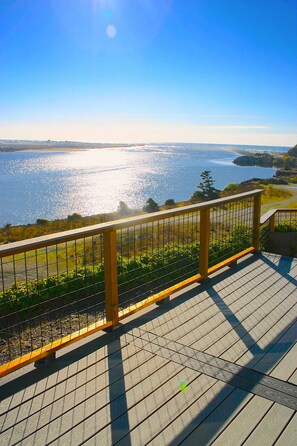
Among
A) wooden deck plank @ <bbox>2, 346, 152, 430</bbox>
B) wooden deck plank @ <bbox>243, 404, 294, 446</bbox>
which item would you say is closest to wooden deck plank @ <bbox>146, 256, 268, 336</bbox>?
wooden deck plank @ <bbox>2, 346, 152, 430</bbox>

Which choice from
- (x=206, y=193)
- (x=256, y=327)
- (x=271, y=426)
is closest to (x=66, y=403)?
(x=271, y=426)

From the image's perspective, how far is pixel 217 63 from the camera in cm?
1507

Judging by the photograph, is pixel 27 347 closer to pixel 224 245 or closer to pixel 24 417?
pixel 24 417

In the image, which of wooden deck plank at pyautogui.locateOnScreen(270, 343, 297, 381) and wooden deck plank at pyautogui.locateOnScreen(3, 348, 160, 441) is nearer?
wooden deck plank at pyautogui.locateOnScreen(3, 348, 160, 441)

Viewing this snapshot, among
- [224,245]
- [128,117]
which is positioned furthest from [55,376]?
[128,117]

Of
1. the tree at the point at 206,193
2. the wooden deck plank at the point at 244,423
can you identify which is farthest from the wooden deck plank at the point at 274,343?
the tree at the point at 206,193

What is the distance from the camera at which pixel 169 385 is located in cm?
223

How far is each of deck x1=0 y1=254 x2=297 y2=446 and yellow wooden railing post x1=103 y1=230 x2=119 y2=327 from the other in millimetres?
150

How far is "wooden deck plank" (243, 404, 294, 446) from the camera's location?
1789mm

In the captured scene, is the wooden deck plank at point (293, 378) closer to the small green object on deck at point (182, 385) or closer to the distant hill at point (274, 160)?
the small green object on deck at point (182, 385)

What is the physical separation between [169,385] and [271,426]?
621 mm

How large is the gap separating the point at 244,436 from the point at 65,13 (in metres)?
8.38

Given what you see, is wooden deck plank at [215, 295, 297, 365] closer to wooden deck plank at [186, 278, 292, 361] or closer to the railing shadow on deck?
wooden deck plank at [186, 278, 292, 361]

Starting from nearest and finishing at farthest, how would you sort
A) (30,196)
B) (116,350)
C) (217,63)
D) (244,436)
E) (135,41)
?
(244,436), (116,350), (135,41), (217,63), (30,196)
